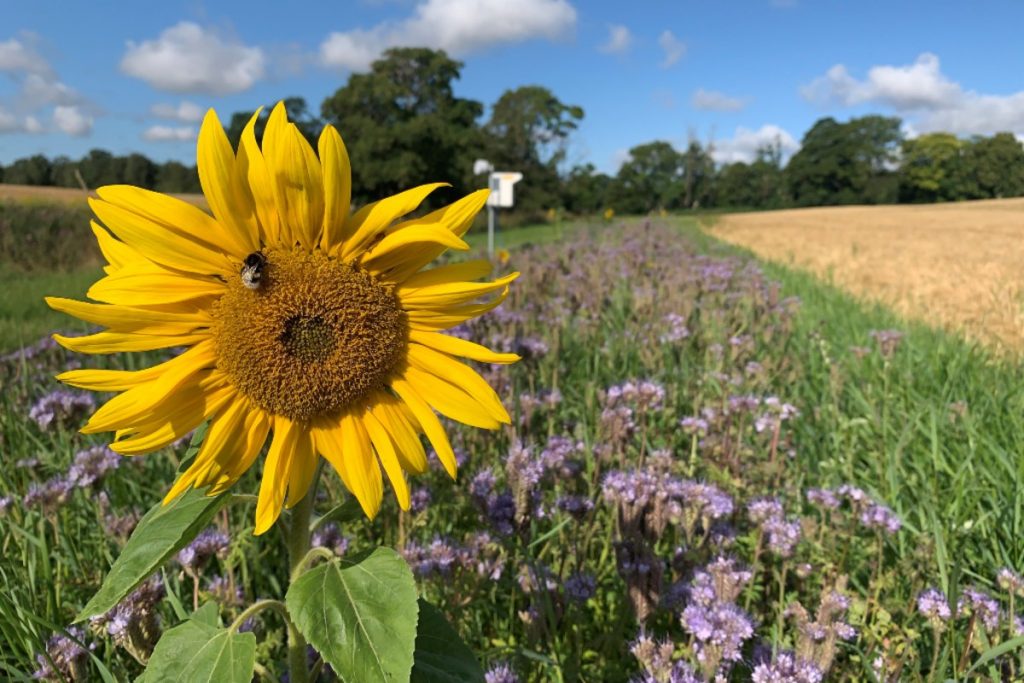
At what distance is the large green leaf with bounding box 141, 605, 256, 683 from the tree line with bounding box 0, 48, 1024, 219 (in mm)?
865

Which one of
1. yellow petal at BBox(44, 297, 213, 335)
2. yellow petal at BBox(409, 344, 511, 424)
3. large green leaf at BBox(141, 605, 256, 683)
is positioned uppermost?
yellow petal at BBox(44, 297, 213, 335)

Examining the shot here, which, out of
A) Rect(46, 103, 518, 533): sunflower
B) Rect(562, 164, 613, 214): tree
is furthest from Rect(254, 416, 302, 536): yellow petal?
Rect(562, 164, 613, 214): tree

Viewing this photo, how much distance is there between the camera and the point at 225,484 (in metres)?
1.18

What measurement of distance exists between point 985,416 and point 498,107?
66648mm

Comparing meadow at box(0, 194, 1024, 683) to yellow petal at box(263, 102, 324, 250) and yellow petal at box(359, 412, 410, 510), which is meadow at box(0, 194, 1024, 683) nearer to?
yellow petal at box(359, 412, 410, 510)

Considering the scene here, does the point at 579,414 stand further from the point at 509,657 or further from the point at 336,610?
the point at 336,610

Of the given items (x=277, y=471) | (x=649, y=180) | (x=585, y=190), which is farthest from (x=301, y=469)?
(x=649, y=180)

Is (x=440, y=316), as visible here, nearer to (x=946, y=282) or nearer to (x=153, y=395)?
(x=153, y=395)

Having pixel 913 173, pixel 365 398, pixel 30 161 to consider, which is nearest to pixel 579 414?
pixel 365 398

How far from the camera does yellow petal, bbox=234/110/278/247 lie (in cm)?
114

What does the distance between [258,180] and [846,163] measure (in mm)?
117049

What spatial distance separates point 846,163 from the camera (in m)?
103

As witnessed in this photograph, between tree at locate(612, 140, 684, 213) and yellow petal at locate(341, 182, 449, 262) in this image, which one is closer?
yellow petal at locate(341, 182, 449, 262)

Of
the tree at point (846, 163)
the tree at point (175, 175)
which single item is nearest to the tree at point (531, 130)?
the tree at point (175, 175)
